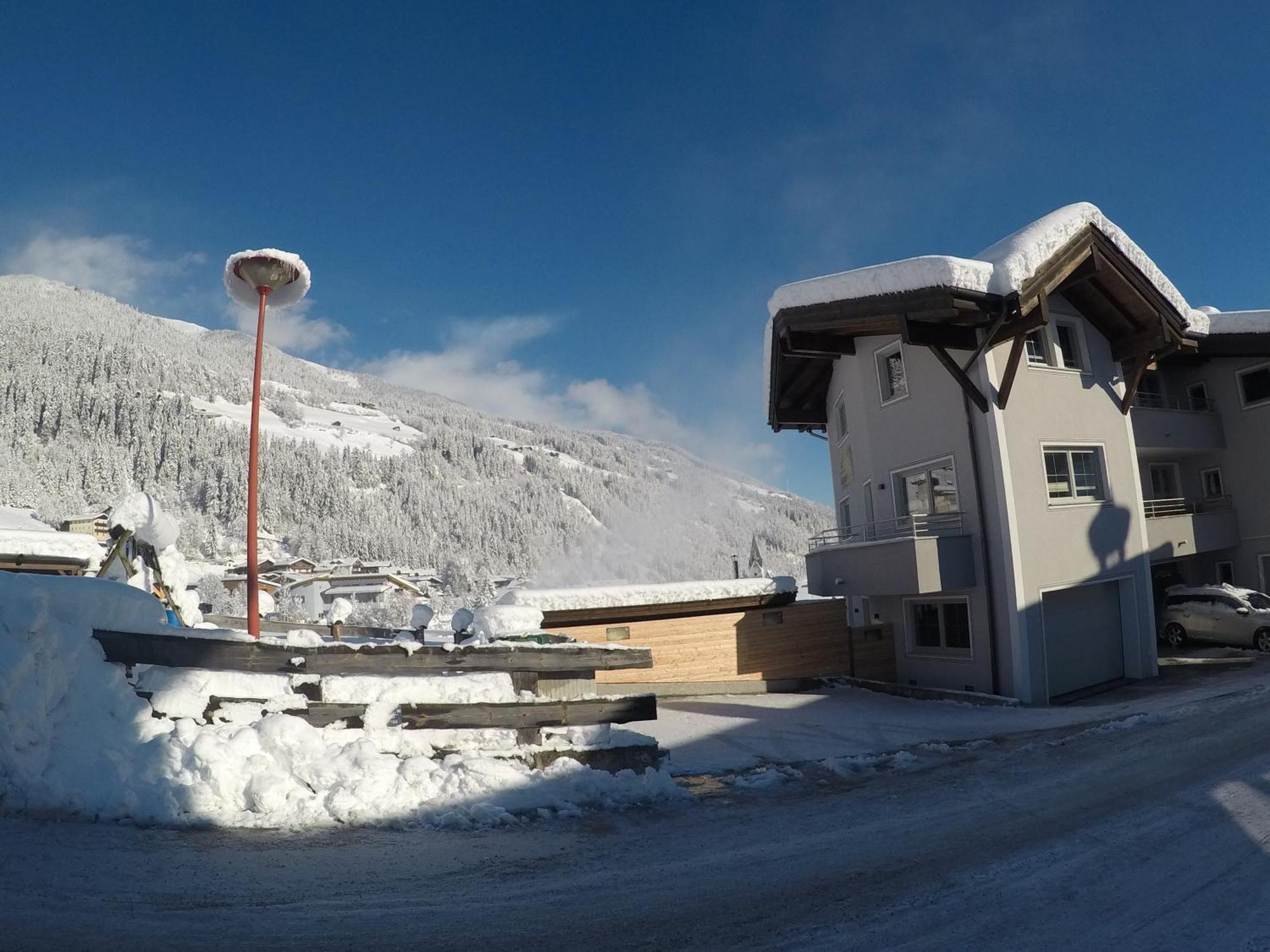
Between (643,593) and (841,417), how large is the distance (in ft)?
31.4

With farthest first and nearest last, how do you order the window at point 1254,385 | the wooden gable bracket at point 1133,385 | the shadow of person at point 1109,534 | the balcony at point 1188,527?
1. the window at point 1254,385
2. the balcony at point 1188,527
3. the wooden gable bracket at point 1133,385
4. the shadow of person at point 1109,534

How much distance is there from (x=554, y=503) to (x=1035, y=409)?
125785 millimetres

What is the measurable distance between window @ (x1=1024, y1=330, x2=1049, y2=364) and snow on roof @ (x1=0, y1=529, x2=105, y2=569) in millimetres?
20865

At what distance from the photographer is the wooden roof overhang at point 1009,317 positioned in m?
15.2

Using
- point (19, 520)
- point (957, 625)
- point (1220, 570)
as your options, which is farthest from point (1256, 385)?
point (19, 520)

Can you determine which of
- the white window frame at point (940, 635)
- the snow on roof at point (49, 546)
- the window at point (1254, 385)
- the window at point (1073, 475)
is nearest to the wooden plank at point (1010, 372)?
the window at point (1073, 475)

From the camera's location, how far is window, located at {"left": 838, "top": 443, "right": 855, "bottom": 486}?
2152cm

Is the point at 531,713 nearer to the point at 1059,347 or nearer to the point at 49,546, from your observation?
the point at 49,546

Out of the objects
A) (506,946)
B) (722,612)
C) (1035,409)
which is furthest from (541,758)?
(1035,409)

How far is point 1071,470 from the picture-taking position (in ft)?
57.0

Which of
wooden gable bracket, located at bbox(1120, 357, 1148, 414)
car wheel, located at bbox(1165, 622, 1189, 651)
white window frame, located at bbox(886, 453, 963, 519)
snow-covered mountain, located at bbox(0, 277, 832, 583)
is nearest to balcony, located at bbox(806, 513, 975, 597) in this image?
white window frame, located at bbox(886, 453, 963, 519)

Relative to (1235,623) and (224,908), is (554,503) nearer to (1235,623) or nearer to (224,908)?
(1235,623)

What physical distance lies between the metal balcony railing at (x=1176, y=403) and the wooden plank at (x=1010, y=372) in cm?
975

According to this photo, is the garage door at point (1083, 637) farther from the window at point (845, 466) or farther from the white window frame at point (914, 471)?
the window at point (845, 466)
